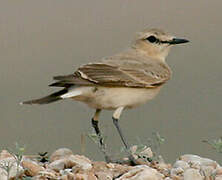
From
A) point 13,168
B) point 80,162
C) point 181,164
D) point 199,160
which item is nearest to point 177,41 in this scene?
point 199,160

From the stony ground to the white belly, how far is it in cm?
81

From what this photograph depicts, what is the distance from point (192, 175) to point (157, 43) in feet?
9.93

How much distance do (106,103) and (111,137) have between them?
3.21 feet

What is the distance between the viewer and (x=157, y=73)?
10.6 metres

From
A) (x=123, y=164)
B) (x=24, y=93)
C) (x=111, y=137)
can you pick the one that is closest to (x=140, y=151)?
(x=123, y=164)

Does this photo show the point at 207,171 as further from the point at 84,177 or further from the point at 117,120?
the point at 117,120

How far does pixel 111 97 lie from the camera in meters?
10.1

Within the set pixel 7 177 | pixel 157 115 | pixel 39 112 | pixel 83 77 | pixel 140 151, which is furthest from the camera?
pixel 39 112

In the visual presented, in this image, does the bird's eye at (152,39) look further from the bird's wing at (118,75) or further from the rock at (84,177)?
Answer: the rock at (84,177)

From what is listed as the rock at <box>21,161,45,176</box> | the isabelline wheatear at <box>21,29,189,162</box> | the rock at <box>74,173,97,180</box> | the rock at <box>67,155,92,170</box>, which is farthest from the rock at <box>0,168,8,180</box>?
the isabelline wheatear at <box>21,29,189,162</box>

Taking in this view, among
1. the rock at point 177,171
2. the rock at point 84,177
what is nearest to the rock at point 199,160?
the rock at point 177,171

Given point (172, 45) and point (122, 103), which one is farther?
point (172, 45)

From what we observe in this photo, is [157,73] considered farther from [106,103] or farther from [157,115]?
[157,115]

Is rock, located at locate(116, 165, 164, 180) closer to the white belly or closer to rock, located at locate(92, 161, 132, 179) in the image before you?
rock, located at locate(92, 161, 132, 179)
